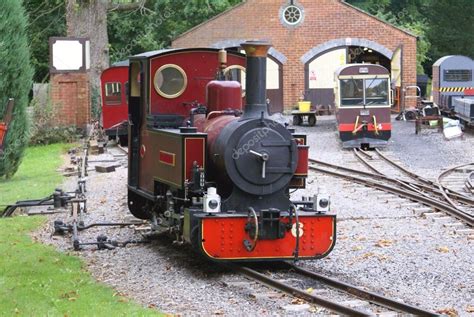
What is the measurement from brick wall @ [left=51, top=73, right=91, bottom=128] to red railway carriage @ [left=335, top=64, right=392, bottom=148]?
916 centimetres

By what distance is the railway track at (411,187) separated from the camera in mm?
14264

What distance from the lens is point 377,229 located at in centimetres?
1265

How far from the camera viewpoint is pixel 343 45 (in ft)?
135

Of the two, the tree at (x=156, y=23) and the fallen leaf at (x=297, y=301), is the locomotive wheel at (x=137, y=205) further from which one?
the tree at (x=156, y=23)

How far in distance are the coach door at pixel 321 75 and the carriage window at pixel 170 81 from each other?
1192 inches

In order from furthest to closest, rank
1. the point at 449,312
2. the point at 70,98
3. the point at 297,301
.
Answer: the point at 70,98
the point at 297,301
the point at 449,312

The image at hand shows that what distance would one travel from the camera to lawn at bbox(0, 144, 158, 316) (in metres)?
8.02

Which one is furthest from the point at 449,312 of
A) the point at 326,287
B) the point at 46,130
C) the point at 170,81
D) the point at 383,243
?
the point at 46,130

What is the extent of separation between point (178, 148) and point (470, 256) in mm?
3566

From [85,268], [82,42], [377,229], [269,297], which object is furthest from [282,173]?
[82,42]

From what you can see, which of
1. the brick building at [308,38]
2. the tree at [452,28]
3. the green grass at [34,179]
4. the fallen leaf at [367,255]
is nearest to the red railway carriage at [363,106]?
the green grass at [34,179]

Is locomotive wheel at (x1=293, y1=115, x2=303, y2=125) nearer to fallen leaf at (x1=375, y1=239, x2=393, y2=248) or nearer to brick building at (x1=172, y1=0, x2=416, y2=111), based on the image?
brick building at (x1=172, y1=0, x2=416, y2=111)

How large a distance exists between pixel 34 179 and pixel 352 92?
10.2 metres

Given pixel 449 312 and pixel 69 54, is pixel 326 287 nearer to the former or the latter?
pixel 449 312
